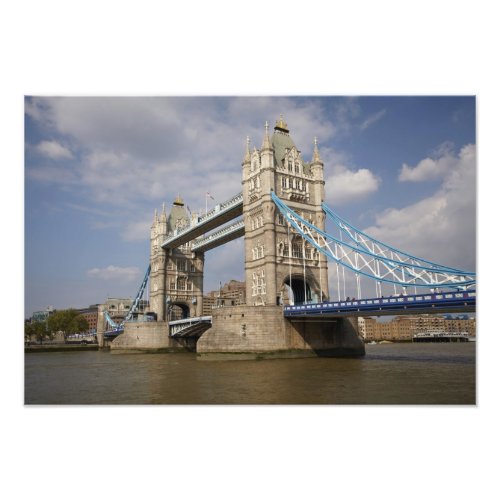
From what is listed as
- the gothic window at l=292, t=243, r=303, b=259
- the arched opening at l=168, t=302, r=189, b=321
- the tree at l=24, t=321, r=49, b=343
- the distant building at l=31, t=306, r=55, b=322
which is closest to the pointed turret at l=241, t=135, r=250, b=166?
the gothic window at l=292, t=243, r=303, b=259

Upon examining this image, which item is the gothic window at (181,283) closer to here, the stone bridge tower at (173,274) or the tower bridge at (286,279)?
the stone bridge tower at (173,274)

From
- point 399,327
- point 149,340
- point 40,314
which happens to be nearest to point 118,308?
point 149,340

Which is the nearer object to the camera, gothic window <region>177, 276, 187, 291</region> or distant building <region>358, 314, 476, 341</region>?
gothic window <region>177, 276, 187, 291</region>

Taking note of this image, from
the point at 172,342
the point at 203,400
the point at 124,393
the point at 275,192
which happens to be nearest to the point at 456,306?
the point at 203,400

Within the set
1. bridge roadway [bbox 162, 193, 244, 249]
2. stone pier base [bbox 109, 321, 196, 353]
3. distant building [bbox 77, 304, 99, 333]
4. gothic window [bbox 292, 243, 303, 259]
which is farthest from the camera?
distant building [bbox 77, 304, 99, 333]

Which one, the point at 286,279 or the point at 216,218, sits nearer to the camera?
the point at 286,279

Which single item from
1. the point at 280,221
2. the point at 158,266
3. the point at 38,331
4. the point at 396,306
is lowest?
the point at 38,331

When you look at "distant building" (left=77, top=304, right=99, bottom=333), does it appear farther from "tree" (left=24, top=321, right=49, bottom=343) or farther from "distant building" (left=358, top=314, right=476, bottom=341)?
"distant building" (left=358, top=314, right=476, bottom=341)

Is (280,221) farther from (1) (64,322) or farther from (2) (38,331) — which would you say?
(1) (64,322)
